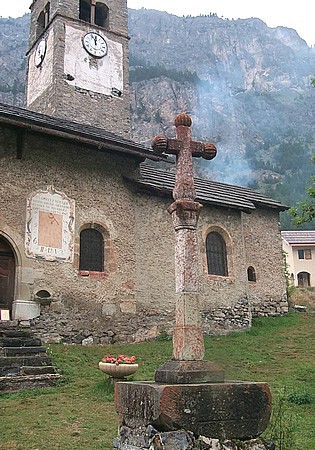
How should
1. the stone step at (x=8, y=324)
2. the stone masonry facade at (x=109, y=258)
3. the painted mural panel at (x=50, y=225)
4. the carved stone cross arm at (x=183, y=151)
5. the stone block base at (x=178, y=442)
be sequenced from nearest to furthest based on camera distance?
the stone block base at (x=178, y=442), the carved stone cross arm at (x=183, y=151), the stone step at (x=8, y=324), the stone masonry facade at (x=109, y=258), the painted mural panel at (x=50, y=225)

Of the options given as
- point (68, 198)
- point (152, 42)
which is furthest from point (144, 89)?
point (68, 198)

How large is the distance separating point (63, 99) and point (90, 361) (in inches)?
430

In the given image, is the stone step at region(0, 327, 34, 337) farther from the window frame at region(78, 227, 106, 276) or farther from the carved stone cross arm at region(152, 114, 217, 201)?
the carved stone cross arm at region(152, 114, 217, 201)

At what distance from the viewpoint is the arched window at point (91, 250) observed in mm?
13578

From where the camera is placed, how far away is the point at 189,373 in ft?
14.6

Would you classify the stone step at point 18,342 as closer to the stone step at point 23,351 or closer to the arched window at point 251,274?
the stone step at point 23,351

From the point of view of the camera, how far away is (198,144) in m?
5.84

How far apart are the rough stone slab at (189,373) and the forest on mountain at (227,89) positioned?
5185cm

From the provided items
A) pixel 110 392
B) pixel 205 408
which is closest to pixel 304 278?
pixel 110 392

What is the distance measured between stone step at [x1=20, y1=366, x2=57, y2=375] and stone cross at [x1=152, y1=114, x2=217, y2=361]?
16.0ft

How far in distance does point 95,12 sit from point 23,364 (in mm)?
16518

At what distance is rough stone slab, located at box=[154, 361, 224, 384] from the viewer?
4.42m

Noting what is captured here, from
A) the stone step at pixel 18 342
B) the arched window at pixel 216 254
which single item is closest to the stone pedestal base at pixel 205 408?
the stone step at pixel 18 342

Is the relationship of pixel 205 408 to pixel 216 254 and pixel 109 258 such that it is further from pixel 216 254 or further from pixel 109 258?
pixel 216 254
